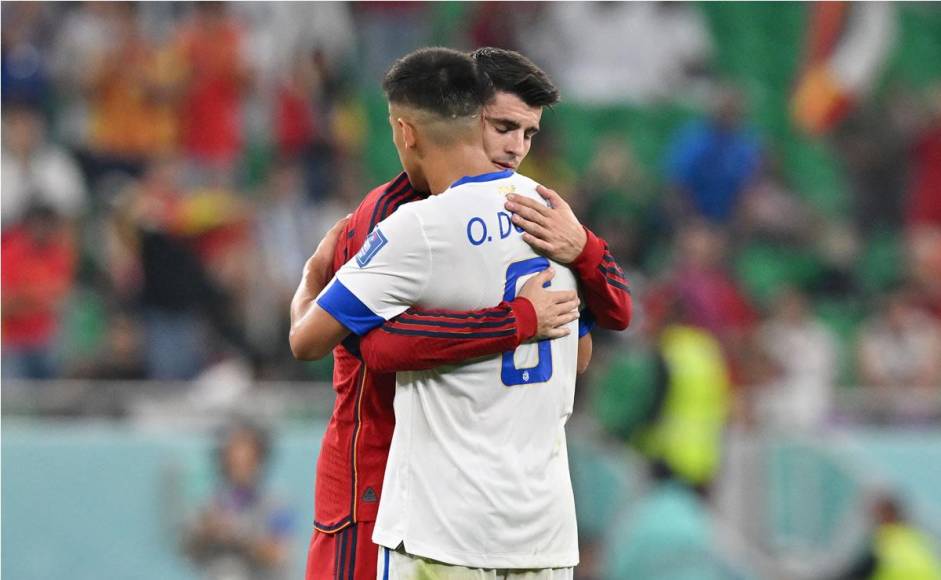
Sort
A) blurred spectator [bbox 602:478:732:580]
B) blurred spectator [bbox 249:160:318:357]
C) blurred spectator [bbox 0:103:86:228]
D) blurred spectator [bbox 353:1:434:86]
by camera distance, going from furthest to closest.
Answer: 1. blurred spectator [bbox 353:1:434:86]
2. blurred spectator [bbox 249:160:318:357]
3. blurred spectator [bbox 0:103:86:228]
4. blurred spectator [bbox 602:478:732:580]

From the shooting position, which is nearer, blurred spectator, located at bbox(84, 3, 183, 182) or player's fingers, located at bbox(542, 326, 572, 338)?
player's fingers, located at bbox(542, 326, 572, 338)

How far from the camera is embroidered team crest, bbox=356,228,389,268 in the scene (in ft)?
9.27

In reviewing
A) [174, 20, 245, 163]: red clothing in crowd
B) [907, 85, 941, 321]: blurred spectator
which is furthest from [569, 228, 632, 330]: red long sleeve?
[907, 85, 941, 321]: blurred spectator

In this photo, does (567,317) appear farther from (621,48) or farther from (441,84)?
(621,48)

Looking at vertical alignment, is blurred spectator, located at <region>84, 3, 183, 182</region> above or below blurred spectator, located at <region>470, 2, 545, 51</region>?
below

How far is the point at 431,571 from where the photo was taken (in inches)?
111

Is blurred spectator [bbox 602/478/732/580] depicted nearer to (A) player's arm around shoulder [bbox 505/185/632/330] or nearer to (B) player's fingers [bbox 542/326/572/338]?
(A) player's arm around shoulder [bbox 505/185/632/330]

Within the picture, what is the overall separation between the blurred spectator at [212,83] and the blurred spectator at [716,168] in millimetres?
3049

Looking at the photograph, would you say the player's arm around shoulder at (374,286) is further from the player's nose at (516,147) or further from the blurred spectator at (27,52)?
the blurred spectator at (27,52)

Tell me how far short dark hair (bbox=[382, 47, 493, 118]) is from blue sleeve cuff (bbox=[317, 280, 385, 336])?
1.37 ft

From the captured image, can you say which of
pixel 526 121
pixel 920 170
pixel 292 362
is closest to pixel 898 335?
pixel 920 170

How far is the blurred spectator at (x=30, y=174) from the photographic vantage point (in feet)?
26.2

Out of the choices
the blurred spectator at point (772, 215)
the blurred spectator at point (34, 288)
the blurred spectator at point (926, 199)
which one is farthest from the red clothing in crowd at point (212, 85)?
the blurred spectator at point (926, 199)

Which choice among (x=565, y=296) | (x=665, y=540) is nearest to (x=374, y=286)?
(x=565, y=296)
